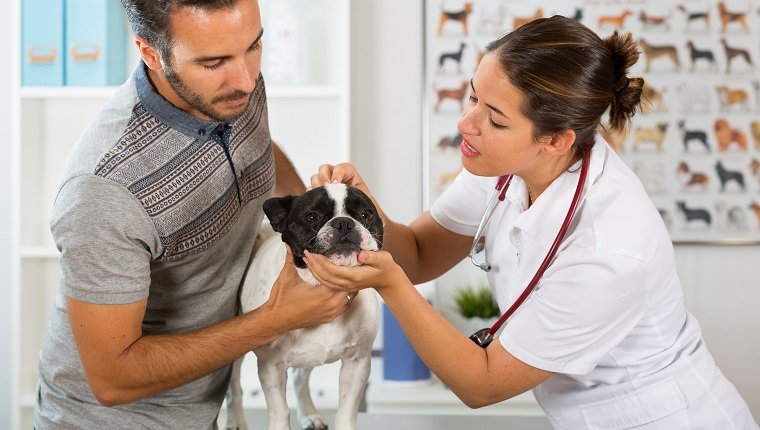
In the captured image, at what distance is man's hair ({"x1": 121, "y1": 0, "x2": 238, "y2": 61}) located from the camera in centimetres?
146

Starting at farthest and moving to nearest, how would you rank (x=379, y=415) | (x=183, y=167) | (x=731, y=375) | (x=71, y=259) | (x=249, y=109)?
(x=731, y=375)
(x=379, y=415)
(x=249, y=109)
(x=183, y=167)
(x=71, y=259)

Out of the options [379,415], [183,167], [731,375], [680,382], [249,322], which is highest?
[183,167]

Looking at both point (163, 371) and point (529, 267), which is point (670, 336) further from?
point (163, 371)

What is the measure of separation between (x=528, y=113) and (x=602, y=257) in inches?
11.7

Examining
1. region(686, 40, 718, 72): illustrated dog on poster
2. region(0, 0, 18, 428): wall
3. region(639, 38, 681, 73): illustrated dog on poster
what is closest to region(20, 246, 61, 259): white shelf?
region(0, 0, 18, 428): wall

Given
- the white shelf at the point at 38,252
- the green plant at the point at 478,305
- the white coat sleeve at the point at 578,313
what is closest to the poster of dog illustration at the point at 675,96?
the green plant at the point at 478,305

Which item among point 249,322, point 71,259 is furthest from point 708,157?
point 71,259

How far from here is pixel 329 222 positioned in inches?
61.7

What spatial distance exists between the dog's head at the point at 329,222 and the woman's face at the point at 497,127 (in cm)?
24

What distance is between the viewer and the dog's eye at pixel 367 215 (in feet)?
5.38

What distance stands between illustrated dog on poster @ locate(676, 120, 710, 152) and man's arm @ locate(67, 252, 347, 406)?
1.98m

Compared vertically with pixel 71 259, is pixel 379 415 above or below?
below

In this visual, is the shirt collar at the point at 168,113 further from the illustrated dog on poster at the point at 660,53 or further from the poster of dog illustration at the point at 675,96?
the illustrated dog on poster at the point at 660,53

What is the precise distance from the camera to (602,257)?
4.90 feet
